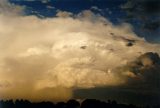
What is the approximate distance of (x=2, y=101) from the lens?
4258 mm

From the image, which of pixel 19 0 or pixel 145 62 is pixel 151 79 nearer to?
pixel 145 62

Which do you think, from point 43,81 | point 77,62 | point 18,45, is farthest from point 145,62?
point 18,45

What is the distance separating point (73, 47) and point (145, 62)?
2.57ft

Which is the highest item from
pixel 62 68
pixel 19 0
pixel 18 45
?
pixel 19 0

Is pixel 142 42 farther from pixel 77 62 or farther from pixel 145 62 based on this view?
pixel 77 62

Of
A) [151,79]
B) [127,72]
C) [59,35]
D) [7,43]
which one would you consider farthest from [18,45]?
[151,79]

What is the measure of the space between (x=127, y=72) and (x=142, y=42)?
36 centimetres

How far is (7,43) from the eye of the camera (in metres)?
4.34

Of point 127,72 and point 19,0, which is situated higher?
point 19,0

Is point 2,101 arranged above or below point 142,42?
below

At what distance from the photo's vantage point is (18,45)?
430 cm

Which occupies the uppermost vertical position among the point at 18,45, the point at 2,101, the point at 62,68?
the point at 18,45

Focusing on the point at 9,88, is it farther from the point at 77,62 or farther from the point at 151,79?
the point at 151,79

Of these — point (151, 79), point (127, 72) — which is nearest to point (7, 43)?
point (127, 72)
